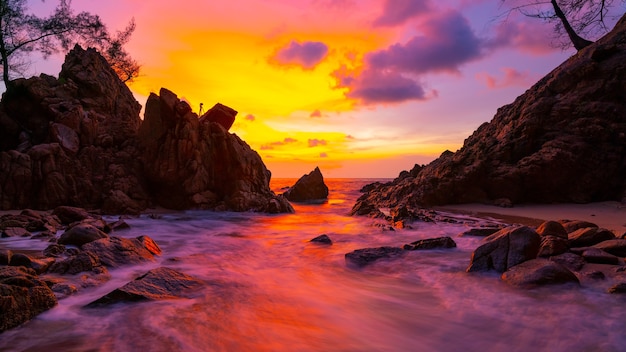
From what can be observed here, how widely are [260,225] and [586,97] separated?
13935mm

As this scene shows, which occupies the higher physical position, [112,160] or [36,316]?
[112,160]

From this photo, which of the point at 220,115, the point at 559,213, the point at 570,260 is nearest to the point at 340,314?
the point at 570,260

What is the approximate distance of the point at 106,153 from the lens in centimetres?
1570

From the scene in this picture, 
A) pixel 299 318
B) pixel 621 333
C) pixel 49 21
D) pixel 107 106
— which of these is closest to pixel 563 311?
A: pixel 621 333

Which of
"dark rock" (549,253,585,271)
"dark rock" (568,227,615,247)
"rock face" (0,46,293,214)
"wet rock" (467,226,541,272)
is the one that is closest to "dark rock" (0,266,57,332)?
"wet rock" (467,226,541,272)

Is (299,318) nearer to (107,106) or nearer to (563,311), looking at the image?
(563,311)

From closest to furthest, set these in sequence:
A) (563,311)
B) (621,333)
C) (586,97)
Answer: (621,333)
(563,311)
(586,97)

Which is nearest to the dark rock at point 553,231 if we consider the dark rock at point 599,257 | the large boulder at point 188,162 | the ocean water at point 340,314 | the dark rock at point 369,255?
the dark rock at point 599,257

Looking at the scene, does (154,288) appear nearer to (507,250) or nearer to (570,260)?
(507,250)

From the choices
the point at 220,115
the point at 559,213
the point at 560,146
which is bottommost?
the point at 559,213

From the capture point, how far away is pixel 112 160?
15.7 meters

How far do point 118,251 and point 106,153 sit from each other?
11.7 metres

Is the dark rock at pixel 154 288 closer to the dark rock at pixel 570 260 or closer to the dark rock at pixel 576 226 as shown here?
the dark rock at pixel 570 260

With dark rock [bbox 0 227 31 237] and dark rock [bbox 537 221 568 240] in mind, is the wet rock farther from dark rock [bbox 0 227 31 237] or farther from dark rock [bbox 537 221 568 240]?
dark rock [bbox 0 227 31 237]
